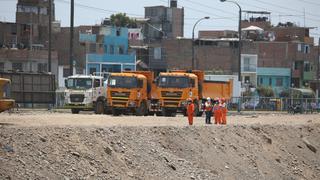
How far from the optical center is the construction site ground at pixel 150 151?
22469mm

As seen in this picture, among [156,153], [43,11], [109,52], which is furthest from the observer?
[109,52]

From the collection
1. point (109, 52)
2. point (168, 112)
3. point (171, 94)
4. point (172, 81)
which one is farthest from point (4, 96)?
point (109, 52)

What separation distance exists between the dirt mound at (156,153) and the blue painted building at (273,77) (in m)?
71.8

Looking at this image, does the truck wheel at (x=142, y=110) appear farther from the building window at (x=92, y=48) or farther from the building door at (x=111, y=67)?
the building door at (x=111, y=67)

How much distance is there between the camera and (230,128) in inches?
1449

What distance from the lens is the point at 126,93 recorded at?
4547 centimetres

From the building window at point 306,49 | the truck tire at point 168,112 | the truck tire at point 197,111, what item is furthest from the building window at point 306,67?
the truck tire at point 168,112

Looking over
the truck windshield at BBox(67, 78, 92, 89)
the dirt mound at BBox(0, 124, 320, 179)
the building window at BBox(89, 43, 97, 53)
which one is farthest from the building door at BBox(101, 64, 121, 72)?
the dirt mound at BBox(0, 124, 320, 179)

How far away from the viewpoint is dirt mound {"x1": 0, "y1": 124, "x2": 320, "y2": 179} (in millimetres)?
22391

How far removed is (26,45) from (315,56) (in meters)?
53.2

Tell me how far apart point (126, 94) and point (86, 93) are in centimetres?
339

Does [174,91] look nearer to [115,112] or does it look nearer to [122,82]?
[122,82]

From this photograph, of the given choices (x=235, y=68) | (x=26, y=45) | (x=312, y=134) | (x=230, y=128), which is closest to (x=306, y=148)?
(x=312, y=134)

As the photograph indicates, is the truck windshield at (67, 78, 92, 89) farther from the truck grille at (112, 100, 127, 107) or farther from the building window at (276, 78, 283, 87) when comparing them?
the building window at (276, 78, 283, 87)
